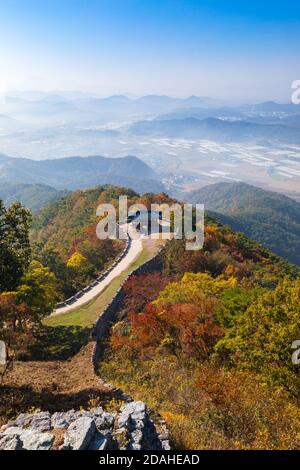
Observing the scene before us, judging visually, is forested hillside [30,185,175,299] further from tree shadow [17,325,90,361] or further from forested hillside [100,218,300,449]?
forested hillside [100,218,300,449]

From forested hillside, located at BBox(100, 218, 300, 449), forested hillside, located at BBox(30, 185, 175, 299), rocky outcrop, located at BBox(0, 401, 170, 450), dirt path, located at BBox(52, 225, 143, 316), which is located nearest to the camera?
rocky outcrop, located at BBox(0, 401, 170, 450)

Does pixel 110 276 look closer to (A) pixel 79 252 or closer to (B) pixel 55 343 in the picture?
(A) pixel 79 252

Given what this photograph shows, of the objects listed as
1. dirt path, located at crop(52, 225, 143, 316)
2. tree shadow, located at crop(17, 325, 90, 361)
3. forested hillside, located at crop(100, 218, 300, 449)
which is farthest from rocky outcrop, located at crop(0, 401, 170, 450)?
dirt path, located at crop(52, 225, 143, 316)

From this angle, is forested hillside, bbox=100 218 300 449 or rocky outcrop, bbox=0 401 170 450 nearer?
rocky outcrop, bbox=0 401 170 450

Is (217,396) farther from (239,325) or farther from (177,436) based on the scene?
(239,325)

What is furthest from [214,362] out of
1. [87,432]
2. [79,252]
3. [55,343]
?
[79,252]

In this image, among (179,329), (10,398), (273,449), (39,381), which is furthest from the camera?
(179,329)
